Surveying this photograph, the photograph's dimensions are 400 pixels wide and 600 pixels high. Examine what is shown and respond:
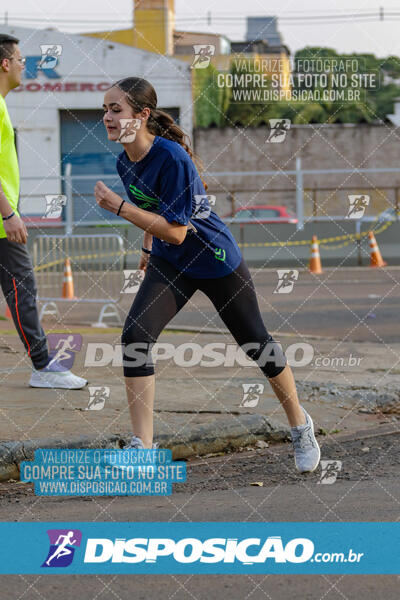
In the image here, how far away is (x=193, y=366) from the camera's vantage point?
9000mm

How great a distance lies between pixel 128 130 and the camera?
513 centimetres

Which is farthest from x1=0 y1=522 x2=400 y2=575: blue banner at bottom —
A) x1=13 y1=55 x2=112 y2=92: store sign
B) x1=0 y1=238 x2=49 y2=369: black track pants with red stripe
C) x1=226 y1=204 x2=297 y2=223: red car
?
x1=13 y1=55 x2=112 y2=92: store sign

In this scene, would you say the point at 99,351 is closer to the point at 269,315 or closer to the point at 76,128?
the point at 269,315

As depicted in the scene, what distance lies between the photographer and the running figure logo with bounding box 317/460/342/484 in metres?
5.19

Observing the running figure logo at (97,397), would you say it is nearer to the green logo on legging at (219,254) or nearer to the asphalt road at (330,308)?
the green logo on legging at (219,254)

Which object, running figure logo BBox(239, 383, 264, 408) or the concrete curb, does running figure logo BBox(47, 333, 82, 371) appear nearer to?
running figure logo BBox(239, 383, 264, 408)

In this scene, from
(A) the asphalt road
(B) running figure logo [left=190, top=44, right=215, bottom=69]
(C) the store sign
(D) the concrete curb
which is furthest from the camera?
(C) the store sign

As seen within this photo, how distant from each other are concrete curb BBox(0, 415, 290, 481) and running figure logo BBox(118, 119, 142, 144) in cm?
165

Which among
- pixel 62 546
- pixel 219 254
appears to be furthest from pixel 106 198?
pixel 62 546

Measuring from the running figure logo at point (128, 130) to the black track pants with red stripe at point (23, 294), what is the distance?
1.85 metres

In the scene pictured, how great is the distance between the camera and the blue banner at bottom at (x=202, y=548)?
3.79 metres

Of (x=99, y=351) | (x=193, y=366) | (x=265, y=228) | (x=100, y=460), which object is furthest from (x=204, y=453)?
(x=265, y=228)

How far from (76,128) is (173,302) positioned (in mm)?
38265

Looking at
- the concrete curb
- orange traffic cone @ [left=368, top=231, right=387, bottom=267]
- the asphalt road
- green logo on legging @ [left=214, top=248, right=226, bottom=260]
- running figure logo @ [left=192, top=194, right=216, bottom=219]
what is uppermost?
running figure logo @ [left=192, top=194, right=216, bottom=219]
